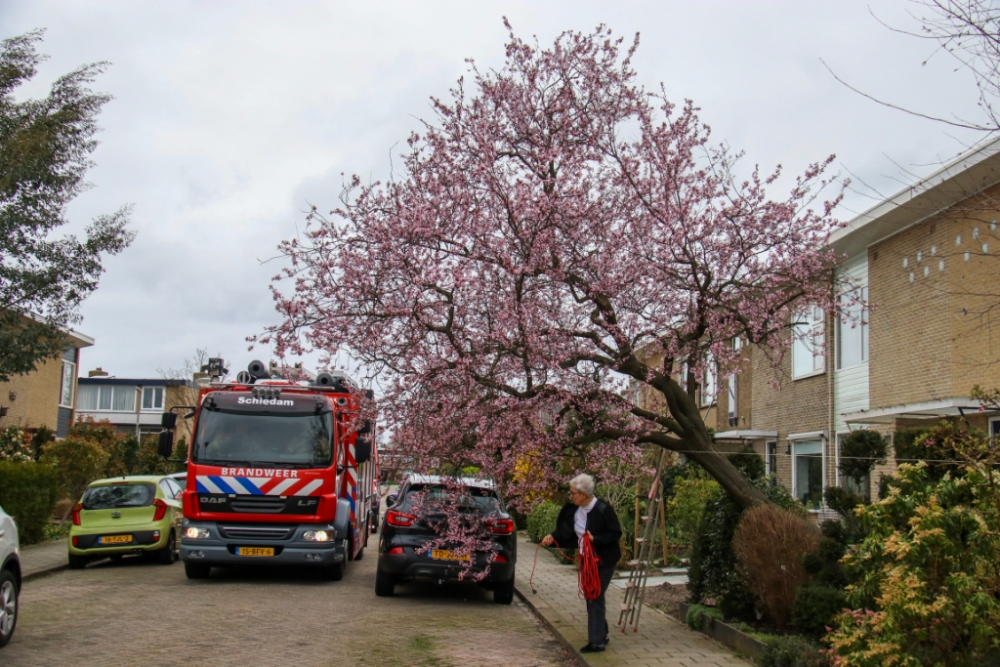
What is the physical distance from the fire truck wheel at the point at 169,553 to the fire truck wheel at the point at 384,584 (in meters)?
5.38

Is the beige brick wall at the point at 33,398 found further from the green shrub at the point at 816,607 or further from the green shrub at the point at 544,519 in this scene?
the green shrub at the point at 816,607

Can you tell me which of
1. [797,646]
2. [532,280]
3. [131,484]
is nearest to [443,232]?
[532,280]

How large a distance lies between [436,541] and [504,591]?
1.55 m

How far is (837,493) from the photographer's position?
8.43 metres

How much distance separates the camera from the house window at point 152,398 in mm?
70688

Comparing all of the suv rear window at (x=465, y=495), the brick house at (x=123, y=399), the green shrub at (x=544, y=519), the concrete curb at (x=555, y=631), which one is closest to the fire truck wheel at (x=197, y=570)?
the suv rear window at (x=465, y=495)

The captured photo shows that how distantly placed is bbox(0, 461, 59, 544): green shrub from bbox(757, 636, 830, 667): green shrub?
16.1 m

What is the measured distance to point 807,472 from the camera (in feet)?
68.6

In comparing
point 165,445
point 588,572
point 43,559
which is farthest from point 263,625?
point 43,559

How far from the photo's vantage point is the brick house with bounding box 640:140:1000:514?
13.1m

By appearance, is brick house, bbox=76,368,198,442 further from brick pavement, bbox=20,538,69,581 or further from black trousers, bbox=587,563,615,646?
black trousers, bbox=587,563,615,646

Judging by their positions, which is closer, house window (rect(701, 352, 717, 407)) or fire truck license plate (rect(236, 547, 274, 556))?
house window (rect(701, 352, 717, 407))

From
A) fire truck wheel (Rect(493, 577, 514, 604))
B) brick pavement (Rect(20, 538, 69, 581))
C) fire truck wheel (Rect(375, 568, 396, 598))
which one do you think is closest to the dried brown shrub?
fire truck wheel (Rect(493, 577, 514, 604))

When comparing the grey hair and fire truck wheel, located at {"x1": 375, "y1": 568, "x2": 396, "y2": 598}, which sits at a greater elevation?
the grey hair
